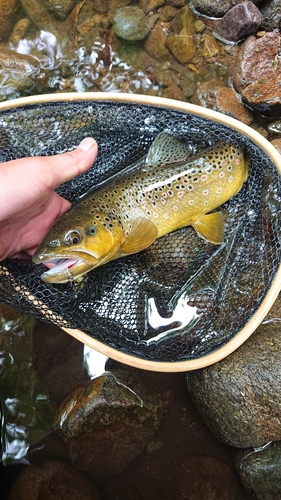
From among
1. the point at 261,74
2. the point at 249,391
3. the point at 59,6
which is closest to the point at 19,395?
the point at 249,391

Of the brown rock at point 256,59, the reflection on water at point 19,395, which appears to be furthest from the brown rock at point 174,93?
the reflection on water at point 19,395

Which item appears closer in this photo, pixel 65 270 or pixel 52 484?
pixel 65 270

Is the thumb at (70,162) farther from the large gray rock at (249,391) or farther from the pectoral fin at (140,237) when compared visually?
the large gray rock at (249,391)

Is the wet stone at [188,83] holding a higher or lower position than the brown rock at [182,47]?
lower

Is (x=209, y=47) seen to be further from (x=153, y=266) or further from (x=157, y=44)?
(x=153, y=266)

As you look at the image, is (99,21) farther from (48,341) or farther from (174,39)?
(48,341)

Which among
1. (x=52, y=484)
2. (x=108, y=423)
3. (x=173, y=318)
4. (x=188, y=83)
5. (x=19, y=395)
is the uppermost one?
(x=188, y=83)

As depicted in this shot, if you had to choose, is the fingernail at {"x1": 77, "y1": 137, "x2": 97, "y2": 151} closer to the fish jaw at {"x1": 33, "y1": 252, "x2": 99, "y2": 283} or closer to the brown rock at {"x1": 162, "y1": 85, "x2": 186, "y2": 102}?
the fish jaw at {"x1": 33, "y1": 252, "x2": 99, "y2": 283}
